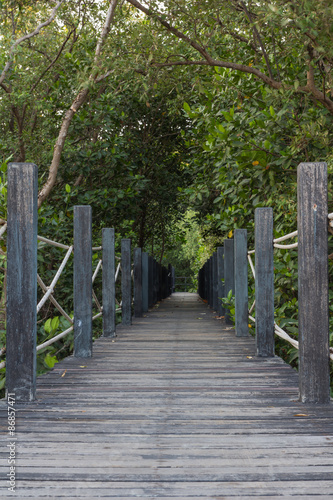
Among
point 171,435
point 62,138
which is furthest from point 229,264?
point 171,435

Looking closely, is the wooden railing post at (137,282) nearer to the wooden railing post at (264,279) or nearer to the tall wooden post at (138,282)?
the tall wooden post at (138,282)

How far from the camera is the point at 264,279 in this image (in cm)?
436

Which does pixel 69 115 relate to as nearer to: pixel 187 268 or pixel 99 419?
pixel 99 419

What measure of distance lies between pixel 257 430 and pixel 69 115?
736 centimetres

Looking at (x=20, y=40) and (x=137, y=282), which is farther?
(x=137, y=282)

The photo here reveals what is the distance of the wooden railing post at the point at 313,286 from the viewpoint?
9.13 feet

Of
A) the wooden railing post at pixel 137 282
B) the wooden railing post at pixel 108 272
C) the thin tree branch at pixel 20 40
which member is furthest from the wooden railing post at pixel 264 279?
the thin tree branch at pixel 20 40

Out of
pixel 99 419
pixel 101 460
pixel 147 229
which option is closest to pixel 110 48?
pixel 99 419

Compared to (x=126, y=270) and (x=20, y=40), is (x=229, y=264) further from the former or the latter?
(x=20, y=40)

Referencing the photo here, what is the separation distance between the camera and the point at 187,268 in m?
34.5

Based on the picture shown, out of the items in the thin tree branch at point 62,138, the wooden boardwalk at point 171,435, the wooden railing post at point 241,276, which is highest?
the thin tree branch at point 62,138

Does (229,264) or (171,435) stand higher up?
(229,264)

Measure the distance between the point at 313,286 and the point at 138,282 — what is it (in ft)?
20.3

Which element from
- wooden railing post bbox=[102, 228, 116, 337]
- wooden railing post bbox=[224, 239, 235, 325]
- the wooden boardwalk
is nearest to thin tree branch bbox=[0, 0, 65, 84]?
wooden railing post bbox=[102, 228, 116, 337]
